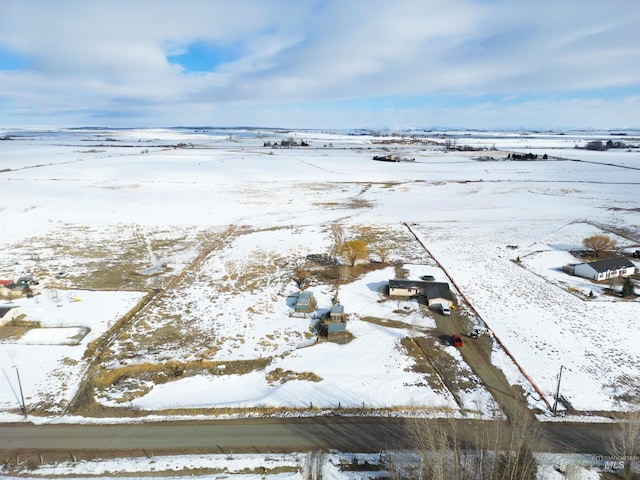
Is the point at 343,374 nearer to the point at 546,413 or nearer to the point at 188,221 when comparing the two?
the point at 546,413

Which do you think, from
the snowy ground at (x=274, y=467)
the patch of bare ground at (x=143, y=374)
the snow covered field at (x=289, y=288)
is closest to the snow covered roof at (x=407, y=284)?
the snow covered field at (x=289, y=288)

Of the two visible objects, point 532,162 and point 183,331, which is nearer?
point 183,331

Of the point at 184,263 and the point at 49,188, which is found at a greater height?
the point at 49,188

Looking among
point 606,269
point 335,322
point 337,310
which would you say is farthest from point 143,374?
point 606,269

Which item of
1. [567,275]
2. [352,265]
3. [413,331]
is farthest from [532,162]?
[413,331]

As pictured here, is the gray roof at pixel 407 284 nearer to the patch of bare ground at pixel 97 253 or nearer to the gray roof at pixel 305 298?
the gray roof at pixel 305 298

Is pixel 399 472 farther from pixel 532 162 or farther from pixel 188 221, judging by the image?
pixel 532 162

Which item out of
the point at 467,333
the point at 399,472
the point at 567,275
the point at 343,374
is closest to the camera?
the point at 399,472

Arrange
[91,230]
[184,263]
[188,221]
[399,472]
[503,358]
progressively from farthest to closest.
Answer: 1. [188,221]
2. [91,230]
3. [184,263]
4. [503,358]
5. [399,472]
